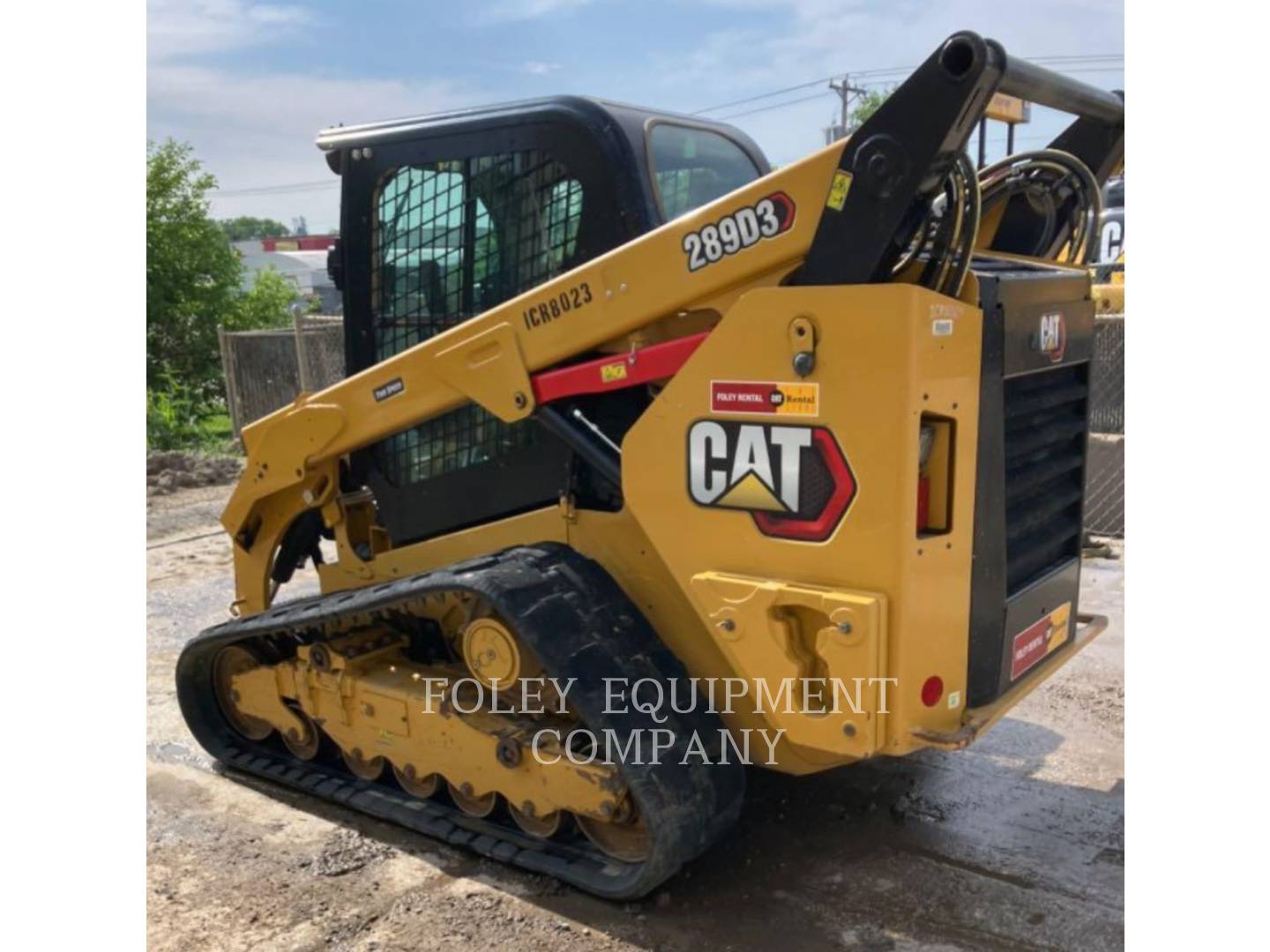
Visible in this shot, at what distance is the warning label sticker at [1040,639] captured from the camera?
11.0 ft

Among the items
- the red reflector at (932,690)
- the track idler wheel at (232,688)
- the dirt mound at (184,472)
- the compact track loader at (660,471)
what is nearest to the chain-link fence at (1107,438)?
the compact track loader at (660,471)

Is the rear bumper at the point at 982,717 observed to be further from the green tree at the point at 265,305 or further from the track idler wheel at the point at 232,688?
the green tree at the point at 265,305

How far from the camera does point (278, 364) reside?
12547 millimetres

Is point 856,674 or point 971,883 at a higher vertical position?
point 856,674

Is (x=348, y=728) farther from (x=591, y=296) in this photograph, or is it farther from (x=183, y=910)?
(x=591, y=296)

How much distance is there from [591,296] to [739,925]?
1888mm

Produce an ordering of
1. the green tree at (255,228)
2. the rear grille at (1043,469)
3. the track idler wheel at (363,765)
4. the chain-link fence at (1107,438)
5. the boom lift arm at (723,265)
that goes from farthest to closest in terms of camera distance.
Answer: the green tree at (255,228) → the chain-link fence at (1107,438) → the track idler wheel at (363,765) → the rear grille at (1043,469) → the boom lift arm at (723,265)

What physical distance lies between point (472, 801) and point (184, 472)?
8.11 m

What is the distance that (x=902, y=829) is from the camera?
373cm

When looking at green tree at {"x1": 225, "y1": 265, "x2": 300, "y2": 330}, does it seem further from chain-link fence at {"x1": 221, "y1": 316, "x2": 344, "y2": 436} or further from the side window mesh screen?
the side window mesh screen

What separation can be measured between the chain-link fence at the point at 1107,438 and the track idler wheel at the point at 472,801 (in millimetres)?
4922

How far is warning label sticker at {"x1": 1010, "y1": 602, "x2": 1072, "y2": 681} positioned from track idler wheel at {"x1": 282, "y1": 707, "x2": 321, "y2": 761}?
2.56m

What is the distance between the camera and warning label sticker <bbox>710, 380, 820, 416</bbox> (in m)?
2.86

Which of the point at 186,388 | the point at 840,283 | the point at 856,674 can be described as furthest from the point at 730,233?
the point at 186,388
